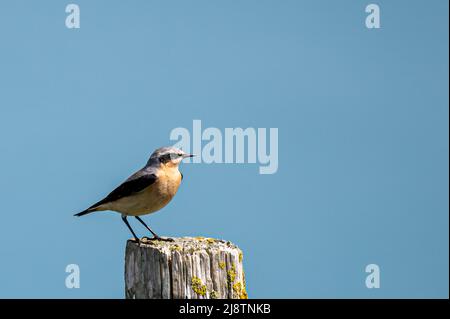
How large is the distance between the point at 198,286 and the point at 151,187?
2.94 metres

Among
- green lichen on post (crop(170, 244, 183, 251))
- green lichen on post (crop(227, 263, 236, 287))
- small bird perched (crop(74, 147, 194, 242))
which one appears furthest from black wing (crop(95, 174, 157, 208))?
green lichen on post (crop(227, 263, 236, 287))

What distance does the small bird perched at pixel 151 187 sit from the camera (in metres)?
9.58

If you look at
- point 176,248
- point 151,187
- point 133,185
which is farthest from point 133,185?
point 176,248

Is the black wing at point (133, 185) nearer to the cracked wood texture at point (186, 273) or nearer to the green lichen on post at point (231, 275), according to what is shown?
the cracked wood texture at point (186, 273)

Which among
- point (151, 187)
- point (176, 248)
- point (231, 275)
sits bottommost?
point (231, 275)

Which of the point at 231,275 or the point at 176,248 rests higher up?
the point at 176,248

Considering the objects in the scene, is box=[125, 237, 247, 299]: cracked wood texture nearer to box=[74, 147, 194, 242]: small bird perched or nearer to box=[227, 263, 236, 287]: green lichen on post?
box=[227, 263, 236, 287]: green lichen on post

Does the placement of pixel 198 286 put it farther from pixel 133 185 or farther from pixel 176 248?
pixel 133 185

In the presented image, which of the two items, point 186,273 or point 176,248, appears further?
point 176,248

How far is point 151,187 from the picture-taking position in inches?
376

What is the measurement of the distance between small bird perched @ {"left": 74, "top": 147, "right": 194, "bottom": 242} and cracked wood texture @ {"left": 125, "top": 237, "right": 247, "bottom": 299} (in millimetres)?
2316

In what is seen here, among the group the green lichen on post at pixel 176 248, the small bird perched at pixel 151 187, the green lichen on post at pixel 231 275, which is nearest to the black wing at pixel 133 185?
the small bird perched at pixel 151 187

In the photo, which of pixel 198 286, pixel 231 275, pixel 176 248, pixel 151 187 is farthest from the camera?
pixel 151 187
